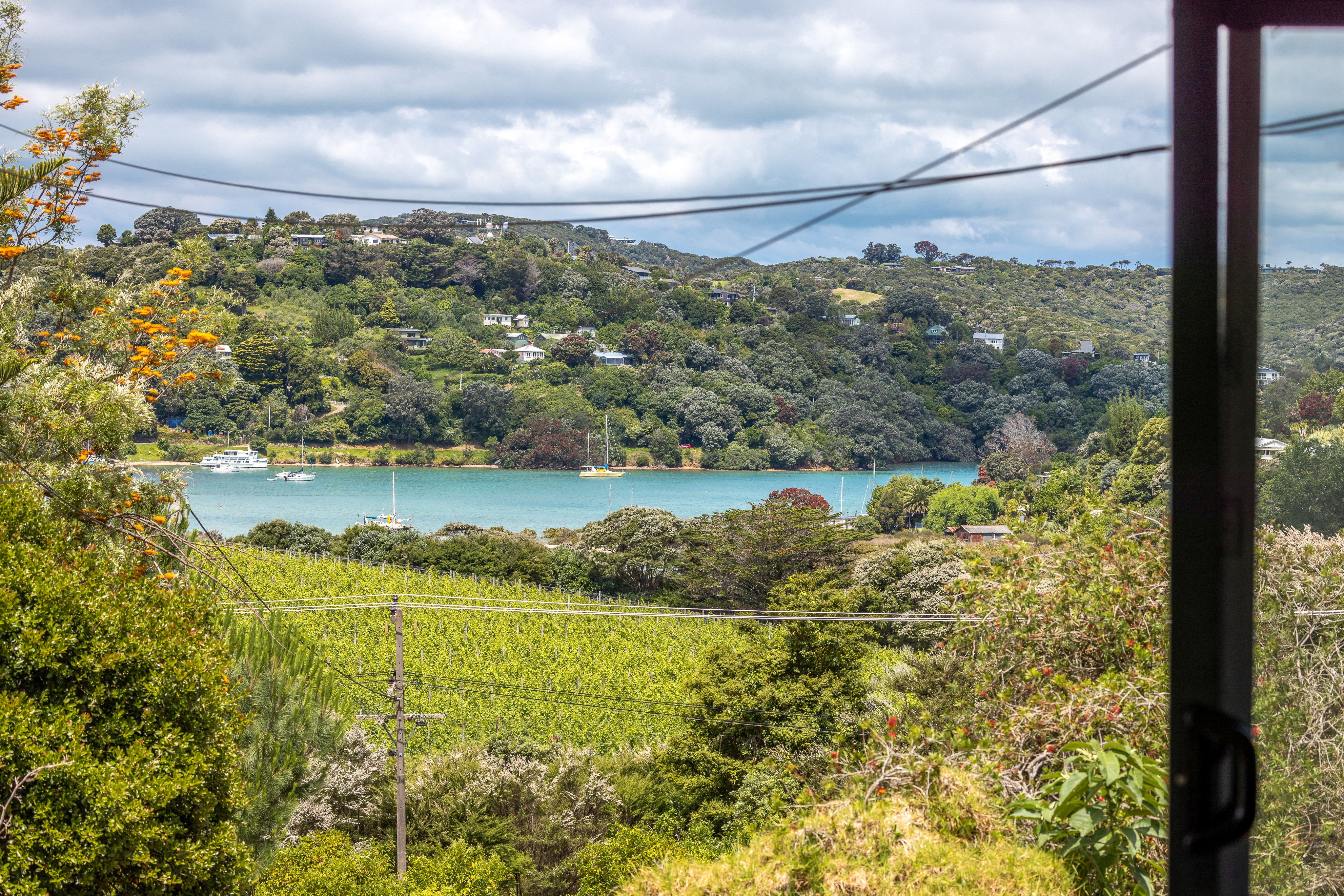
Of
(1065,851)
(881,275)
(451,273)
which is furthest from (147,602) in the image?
(881,275)

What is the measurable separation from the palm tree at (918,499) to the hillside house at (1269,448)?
44429mm

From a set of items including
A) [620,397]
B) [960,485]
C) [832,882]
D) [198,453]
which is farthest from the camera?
[620,397]

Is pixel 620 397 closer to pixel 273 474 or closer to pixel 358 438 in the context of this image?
pixel 358 438

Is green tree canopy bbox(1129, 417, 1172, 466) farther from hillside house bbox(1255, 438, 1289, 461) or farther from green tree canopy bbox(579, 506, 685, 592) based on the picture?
hillside house bbox(1255, 438, 1289, 461)

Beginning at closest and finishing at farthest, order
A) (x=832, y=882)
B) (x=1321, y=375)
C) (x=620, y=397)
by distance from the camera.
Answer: (x=1321, y=375)
(x=832, y=882)
(x=620, y=397)

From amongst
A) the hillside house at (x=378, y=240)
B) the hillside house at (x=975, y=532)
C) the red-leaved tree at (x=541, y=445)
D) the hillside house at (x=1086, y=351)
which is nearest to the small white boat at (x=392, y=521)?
the red-leaved tree at (x=541, y=445)

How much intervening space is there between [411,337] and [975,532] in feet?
154

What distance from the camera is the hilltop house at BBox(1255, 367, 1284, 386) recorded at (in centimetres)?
121

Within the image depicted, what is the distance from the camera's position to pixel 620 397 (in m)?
65.5

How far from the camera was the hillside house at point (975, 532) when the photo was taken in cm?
3781

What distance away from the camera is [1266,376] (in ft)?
4.21

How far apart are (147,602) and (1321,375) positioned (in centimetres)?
637

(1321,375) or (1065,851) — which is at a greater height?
(1321,375)

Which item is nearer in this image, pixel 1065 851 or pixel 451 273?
pixel 1065 851
